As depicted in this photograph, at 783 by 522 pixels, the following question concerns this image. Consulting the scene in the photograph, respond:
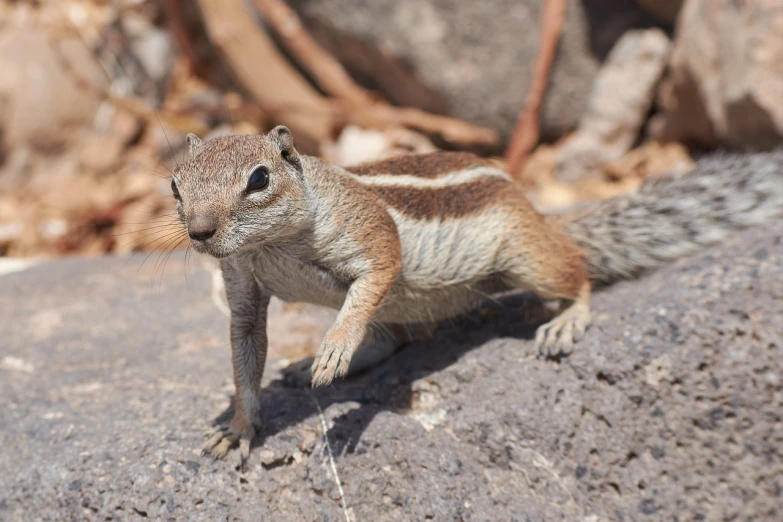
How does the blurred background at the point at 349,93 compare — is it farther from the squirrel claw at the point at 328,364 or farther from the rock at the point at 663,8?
the squirrel claw at the point at 328,364

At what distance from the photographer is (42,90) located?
759cm

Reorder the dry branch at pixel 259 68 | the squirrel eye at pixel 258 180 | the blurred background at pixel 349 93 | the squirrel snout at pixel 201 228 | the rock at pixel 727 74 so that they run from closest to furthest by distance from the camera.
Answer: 1. the squirrel snout at pixel 201 228
2. the squirrel eye at pixel 258 180
3. the rock at pixel 727 74
4. the blurred background at pixel 349 93
5. the dry branch at pixel 259 68

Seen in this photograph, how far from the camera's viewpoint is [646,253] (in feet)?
12.2

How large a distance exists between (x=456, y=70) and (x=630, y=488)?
4887 millimetres

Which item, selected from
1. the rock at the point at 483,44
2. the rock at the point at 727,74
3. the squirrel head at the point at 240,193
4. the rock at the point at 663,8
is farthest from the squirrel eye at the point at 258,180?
the rock at the point at 663,8

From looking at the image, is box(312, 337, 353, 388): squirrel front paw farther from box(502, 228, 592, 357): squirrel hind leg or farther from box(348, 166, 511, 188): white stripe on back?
box(502, 228, 592, 357): squirrel hind leg

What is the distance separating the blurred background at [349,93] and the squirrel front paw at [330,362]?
13.1ft

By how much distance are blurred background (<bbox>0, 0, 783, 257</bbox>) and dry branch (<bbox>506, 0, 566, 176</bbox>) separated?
15mm

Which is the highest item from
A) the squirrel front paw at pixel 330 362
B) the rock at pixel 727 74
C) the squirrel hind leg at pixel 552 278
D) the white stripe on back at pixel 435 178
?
the rock at pixel 727 74

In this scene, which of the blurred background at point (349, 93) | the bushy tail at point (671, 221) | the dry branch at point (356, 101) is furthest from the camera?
the dry branch at point (356, 101)

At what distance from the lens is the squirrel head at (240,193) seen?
241 centimetres

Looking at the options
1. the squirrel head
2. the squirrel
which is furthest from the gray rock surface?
the squirrel head

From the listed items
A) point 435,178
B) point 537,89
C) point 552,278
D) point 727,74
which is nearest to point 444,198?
point 435,178

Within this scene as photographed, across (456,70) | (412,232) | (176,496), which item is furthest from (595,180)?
(176,496)
